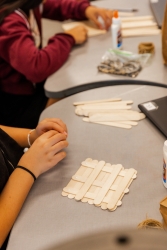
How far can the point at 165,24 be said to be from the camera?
50.7 inches

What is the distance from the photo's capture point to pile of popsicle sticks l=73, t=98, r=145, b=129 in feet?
3.50

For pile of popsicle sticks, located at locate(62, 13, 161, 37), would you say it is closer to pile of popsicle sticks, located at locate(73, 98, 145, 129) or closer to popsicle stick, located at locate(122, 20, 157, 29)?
popsicle stick, located at locate(122, 20, 157, 29)

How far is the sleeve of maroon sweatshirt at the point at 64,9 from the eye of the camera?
1.94m

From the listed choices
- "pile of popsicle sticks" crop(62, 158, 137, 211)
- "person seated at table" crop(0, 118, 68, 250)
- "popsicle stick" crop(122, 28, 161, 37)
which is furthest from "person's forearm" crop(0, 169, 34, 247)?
"popsicle stick" crop(122, 28, 161, 37)

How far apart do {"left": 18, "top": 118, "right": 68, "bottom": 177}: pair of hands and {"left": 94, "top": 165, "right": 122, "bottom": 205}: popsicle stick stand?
15 cm

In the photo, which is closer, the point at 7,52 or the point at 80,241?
the point at 80,241

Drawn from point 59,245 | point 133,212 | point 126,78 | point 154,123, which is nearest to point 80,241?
point 59,245

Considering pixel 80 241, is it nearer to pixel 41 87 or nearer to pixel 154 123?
pixel 154 123

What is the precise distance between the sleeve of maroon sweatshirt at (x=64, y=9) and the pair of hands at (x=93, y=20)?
0.21 feet

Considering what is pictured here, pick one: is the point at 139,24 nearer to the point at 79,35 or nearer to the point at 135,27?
the point at 135,27

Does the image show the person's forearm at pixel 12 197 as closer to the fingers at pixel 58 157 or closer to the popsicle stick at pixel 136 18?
the fingers at pixel 58 157

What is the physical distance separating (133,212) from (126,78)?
2.22 feet

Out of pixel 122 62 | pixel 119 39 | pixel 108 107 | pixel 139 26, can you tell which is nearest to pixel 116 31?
pixel 119 39

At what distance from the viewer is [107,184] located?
83 centimetres
